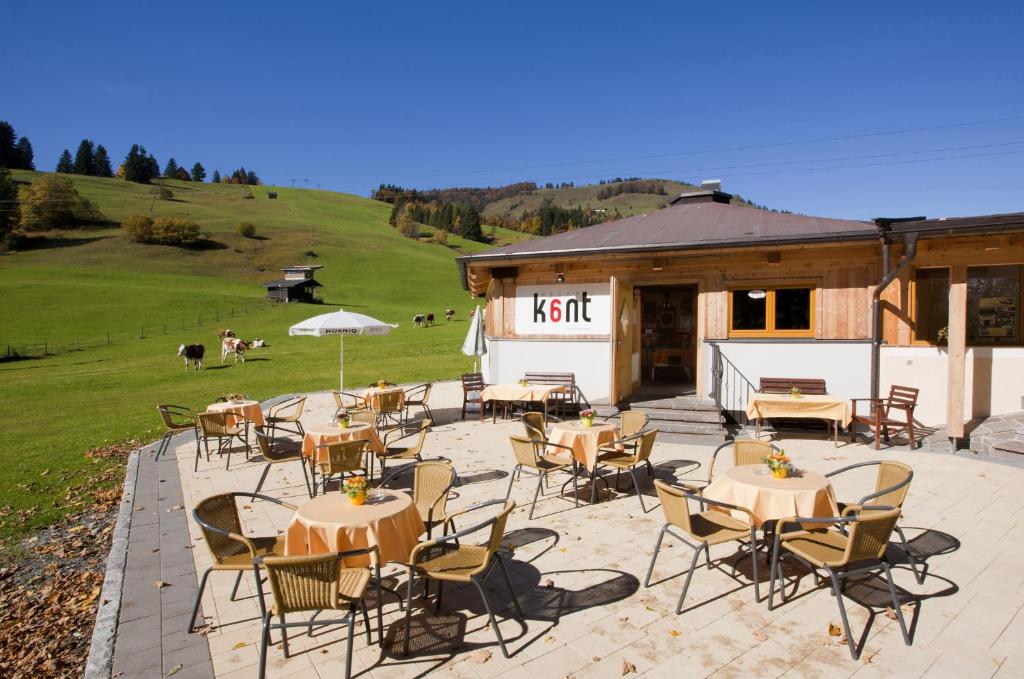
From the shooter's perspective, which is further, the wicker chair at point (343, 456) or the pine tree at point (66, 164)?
the pine tree at point (66, 164)

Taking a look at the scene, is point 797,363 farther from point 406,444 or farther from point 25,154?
point 25,154

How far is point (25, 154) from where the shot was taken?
103438 mm

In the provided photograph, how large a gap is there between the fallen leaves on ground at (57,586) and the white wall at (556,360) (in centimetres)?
738

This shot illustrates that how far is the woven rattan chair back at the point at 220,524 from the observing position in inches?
158

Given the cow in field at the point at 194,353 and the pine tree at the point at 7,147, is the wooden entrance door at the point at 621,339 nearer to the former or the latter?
the cow in field at the point at 194,353

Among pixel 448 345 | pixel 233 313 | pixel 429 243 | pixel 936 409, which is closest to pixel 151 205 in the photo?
pixel 429 243

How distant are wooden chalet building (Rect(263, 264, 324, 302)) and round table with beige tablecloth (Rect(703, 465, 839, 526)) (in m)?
45.7

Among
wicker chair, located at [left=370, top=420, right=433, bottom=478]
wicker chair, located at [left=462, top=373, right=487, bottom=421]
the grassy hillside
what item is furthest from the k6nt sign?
the grassy hillside

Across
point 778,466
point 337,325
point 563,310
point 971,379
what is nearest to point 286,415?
point 337,325

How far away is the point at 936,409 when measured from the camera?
9773mm

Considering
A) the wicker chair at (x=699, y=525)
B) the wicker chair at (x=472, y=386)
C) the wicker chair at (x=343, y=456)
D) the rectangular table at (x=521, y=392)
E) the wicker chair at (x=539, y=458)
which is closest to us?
the wicker chair at (x=699, y=525)

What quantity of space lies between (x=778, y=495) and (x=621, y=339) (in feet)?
23.0

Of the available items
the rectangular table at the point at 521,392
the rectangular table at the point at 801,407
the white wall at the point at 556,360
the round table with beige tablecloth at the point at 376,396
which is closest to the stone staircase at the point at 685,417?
the rectangular table at the point at 801,407

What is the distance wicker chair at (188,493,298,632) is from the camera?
12.9 ft
